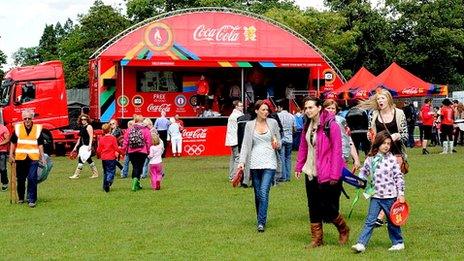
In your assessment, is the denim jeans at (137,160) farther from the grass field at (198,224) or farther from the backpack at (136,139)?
the grass field at (198,224)

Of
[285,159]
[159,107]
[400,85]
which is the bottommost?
[285,159]

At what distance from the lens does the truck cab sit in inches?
1217

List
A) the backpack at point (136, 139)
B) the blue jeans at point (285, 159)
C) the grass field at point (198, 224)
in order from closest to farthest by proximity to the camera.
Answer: the grass field at point (198, 224), the backpack at point (136, 139), the blue jeans at point (285, 159)

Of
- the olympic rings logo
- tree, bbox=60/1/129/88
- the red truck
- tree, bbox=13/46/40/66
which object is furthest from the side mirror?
tree, bbox=13/46/40/66

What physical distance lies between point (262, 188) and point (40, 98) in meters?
21.3

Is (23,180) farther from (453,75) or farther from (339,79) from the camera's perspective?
(453,75)

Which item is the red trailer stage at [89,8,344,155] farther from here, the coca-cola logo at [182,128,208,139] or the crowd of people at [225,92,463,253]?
the crowd of people at [225,92,463,253]

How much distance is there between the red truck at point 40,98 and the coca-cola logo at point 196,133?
4.59 metres

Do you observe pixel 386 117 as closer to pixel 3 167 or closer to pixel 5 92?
pixel 3 167

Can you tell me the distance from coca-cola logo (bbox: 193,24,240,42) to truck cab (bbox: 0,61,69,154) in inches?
216

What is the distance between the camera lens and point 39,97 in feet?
102

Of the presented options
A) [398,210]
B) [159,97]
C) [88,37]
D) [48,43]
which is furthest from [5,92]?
[48,43]

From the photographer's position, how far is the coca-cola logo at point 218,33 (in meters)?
32.3

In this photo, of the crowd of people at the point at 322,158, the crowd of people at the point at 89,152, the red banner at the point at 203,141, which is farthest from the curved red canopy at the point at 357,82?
the crowd of people at the point at 322,158
